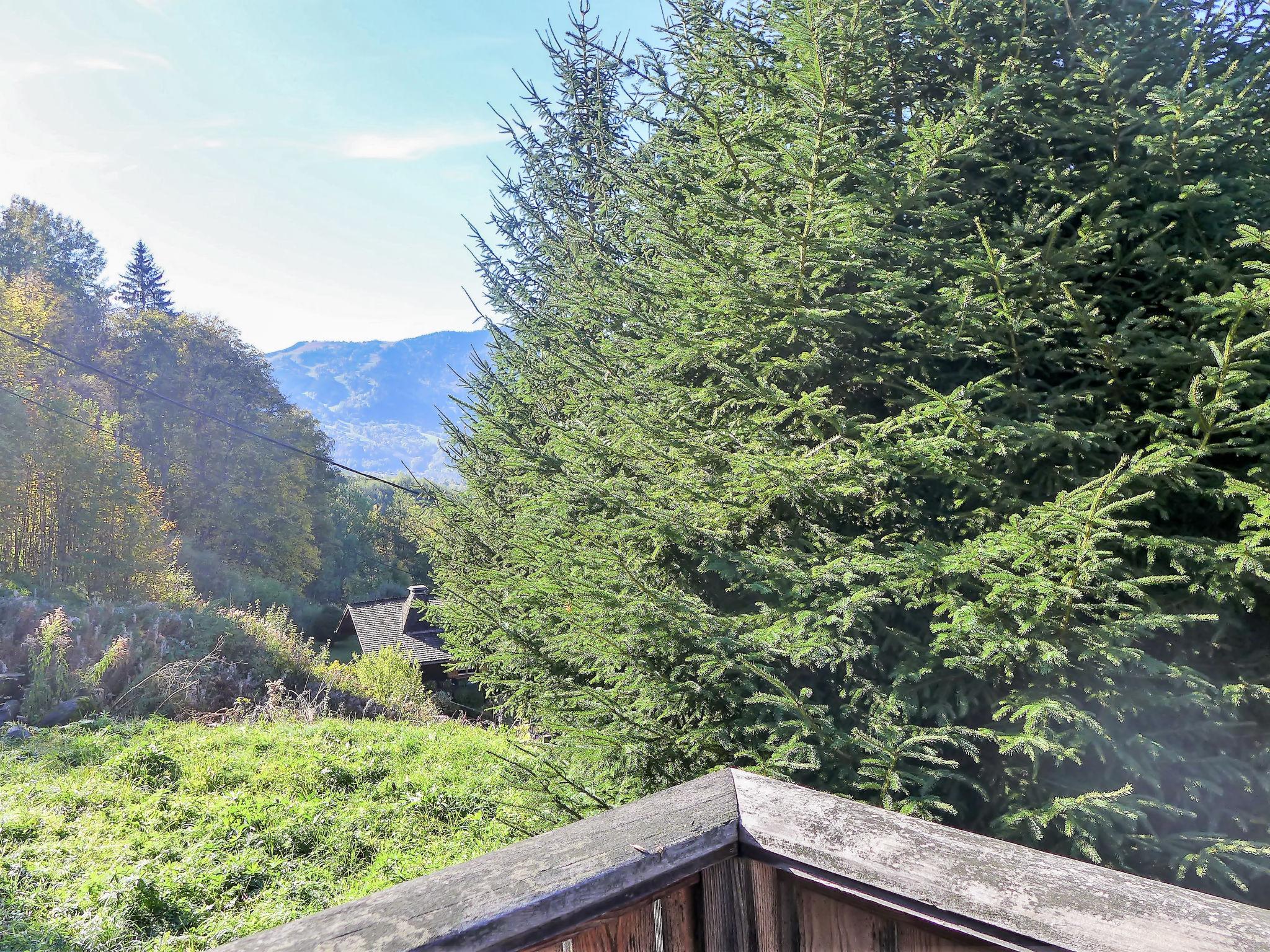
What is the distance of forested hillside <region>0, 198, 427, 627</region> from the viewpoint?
20141mm

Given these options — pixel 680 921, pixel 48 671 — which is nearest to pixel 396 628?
pixel 48 671

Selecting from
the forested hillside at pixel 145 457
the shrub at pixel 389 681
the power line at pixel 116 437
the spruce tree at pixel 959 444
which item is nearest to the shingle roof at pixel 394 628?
the forested hillside at pixel 145 457

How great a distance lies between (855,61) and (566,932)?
3.38 metres

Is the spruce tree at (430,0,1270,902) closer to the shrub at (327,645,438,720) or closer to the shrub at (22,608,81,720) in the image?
the shrub at (22,608,81,720)

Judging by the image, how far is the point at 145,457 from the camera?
107ft

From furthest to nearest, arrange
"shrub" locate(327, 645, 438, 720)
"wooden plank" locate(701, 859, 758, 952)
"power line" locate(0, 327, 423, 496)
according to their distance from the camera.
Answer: "shrub" locate(327, 645, 438, 720) < "power line" locate(0, 327, 423, 496) < "wooden plank" locate(701, 859, 758, 952)

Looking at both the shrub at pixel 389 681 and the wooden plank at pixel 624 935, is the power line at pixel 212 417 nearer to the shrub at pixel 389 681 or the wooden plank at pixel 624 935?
the shrub at pixel 389 681

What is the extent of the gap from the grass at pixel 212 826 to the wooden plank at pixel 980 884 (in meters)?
4.13

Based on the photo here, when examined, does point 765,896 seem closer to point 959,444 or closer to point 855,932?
point 855,932

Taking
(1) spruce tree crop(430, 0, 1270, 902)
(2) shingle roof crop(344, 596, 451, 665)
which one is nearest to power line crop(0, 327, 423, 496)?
(1) spruce tree crop(430, 0, 1270, 902)

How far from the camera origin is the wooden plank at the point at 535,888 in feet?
2.41

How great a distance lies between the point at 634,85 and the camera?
5.64 meters

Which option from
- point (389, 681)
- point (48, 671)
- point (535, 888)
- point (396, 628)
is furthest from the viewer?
point (396, 628)

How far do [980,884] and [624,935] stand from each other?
0.47 metres
